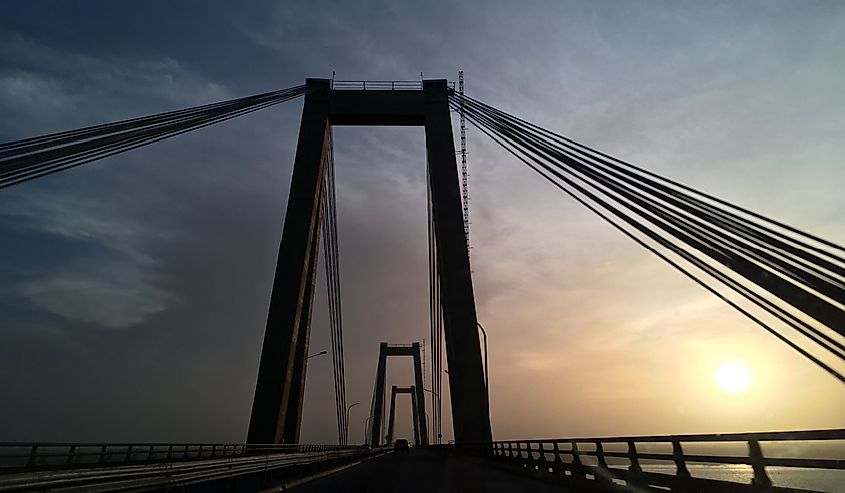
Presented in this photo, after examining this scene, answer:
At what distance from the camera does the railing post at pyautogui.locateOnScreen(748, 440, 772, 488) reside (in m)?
7.48

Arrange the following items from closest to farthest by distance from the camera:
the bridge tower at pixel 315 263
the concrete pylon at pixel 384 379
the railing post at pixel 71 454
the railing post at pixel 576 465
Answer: the railing post at pixel 576 465, the railing post at pixel 71 454, the bridge tower at pixel 315 263, the concrete pylon at pixel 384 379

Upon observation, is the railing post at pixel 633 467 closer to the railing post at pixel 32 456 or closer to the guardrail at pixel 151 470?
the guardrail at pixel 151 470

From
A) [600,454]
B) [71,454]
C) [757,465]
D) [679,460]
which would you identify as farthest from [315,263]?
[757,465]

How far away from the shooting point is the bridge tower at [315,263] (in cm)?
2680

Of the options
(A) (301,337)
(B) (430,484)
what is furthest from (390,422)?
(B) (430,484)

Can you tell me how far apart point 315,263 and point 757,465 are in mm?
26883

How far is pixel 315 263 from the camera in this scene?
107 feet

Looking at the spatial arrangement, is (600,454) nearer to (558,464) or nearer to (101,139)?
(558,464)

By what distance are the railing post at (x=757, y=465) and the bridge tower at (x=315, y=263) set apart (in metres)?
19.8

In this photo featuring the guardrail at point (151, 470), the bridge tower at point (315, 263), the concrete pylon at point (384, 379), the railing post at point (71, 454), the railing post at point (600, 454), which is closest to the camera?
the guardrail at point (151, 470)

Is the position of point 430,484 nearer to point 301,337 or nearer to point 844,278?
point 844,278

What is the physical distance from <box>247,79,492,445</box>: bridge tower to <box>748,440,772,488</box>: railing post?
19789 millimetres

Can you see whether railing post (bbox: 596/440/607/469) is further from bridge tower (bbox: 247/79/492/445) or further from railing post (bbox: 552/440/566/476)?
bridge tower (bbox: 247/79/492/445)

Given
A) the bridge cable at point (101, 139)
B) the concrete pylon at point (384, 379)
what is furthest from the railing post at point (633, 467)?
the concrete pylon at point (384, 379)
